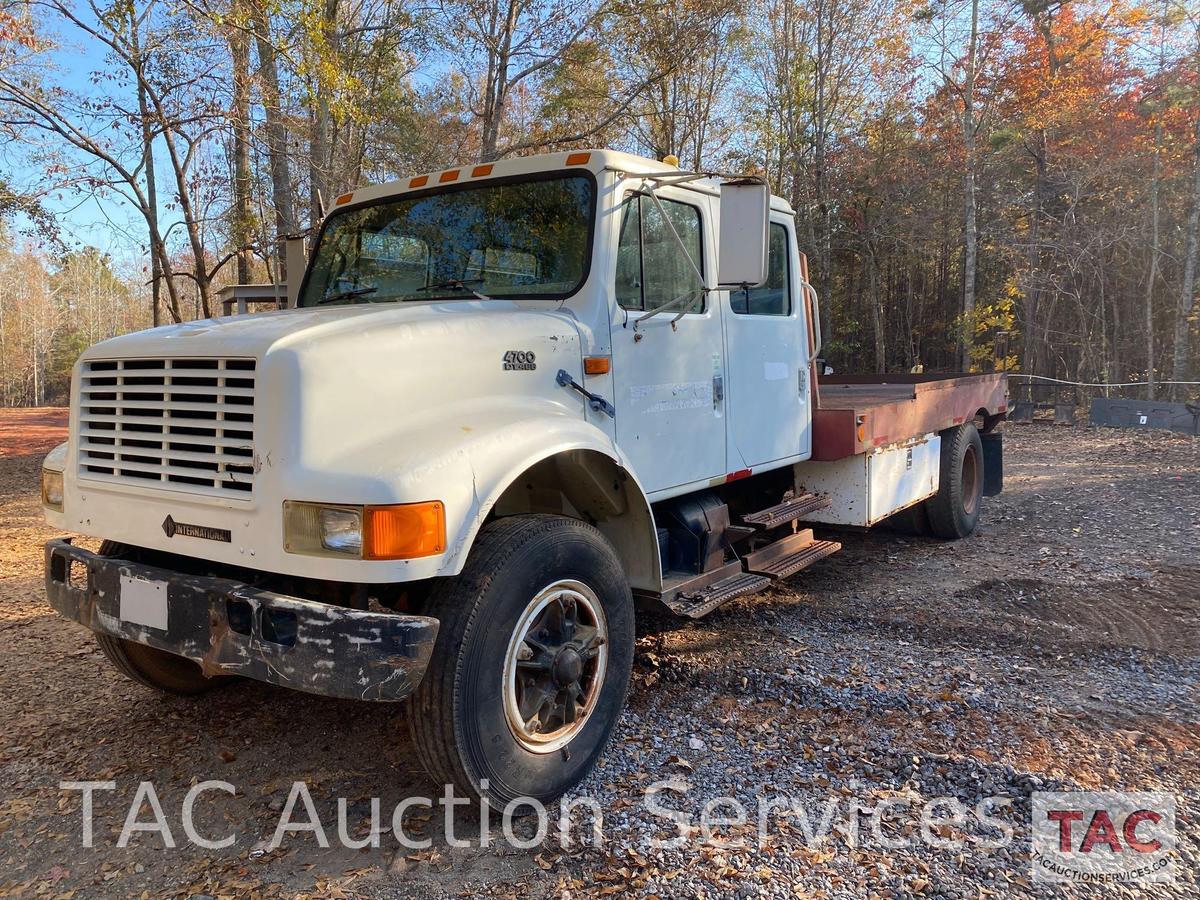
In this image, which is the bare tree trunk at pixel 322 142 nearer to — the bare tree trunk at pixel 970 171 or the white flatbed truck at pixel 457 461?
the white flatbed truck at pixel 457 461

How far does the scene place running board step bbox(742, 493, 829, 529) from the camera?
423 cm

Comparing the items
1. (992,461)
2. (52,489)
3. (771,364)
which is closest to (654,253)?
(771,364)

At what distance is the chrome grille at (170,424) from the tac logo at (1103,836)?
270 centimetres

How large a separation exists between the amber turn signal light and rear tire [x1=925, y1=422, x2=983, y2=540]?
516 cm

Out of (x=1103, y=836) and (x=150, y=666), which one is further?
(x=150, y=666)

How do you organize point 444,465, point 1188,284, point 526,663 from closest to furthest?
point 444,465
point 526,663
point 1188,284

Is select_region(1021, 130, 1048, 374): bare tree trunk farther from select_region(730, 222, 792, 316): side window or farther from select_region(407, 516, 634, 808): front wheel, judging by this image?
select_region(407, 516, 634, 808): front wheel

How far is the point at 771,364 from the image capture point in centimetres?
441

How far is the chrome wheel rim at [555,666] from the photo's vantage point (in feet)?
8.76

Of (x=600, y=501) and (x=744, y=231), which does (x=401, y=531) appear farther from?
(x=744, y=231)

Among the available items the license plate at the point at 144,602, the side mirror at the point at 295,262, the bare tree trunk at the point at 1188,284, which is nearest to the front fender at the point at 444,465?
the license plate at the point at 144,602

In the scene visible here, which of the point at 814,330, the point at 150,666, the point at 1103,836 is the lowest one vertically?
the point at 1103,836

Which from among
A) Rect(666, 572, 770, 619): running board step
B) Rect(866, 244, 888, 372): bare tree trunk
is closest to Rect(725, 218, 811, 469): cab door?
Rect(666, 572, 770, 619): running board step

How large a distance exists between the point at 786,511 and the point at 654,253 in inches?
67.7
